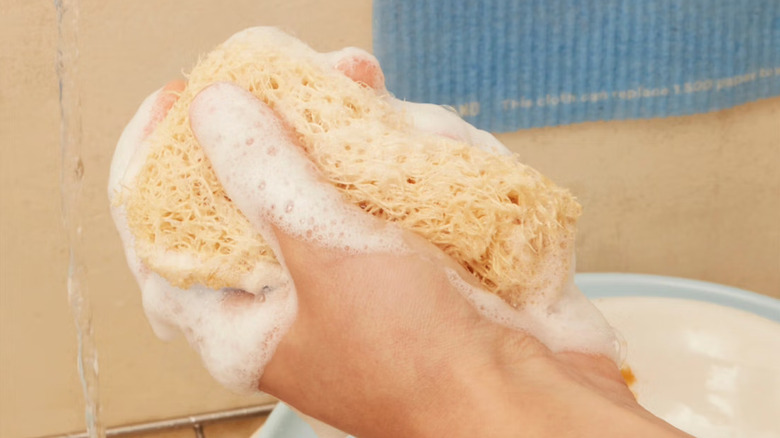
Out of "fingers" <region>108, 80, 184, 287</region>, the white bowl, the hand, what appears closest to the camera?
the hand

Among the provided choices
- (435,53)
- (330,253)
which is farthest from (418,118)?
(435,53)

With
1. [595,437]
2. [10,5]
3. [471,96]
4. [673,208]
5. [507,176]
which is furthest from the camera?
[673,208]

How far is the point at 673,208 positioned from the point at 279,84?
96 centimetres

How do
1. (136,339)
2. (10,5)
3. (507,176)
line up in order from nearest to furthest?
(507,176)
(10,5)
(136,339)

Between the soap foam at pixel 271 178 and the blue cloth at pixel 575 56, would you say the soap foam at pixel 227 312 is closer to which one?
the soap foam at pixel 271 178

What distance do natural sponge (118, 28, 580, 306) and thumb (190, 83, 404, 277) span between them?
23 millimetres

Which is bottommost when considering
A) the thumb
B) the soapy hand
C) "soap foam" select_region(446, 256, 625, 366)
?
"soap foam" select_region(446, 256, 625, 366)

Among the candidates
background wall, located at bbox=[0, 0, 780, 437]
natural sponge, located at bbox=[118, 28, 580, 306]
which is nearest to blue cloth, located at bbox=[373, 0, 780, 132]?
background wall, located at bbox=[0, 0, 780, 437]

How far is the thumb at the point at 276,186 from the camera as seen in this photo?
0.45 m

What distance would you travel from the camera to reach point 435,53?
41.6 inches

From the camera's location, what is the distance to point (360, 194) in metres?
0.48

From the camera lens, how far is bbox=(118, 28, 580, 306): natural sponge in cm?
49

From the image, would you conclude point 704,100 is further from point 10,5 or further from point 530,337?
point 10,5

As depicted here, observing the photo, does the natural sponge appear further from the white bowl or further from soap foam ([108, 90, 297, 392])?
the white bowl
